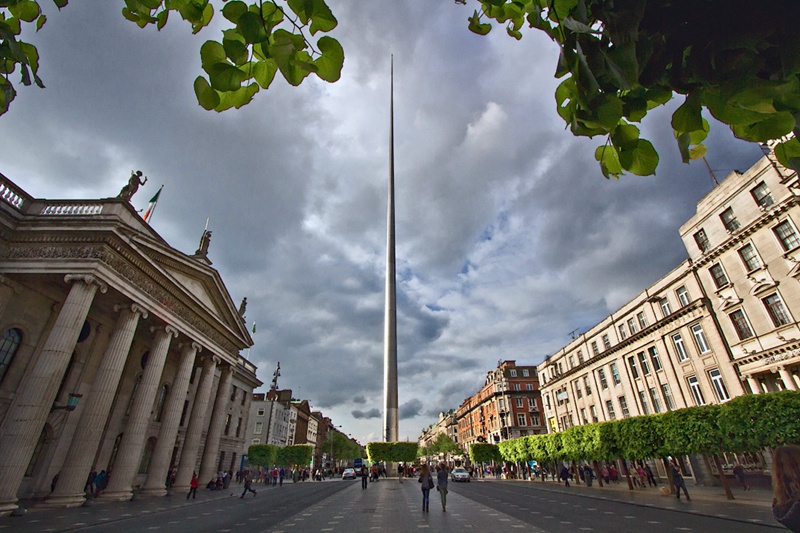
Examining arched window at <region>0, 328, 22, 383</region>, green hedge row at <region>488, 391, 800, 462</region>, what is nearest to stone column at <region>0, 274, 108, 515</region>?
arched window at <region>0, 328, 22, 383</region>

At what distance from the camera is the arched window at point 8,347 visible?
61.3 ft

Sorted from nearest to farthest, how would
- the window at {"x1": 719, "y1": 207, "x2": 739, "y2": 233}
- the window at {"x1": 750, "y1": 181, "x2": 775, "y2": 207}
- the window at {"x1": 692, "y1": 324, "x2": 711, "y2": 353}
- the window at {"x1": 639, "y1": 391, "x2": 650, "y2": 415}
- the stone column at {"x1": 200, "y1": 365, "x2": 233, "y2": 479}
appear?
the window at {"x1": 750, "y1": 181, "x2": 775, "y2": 207} → the window at {"x1": 719, "y1": 207, "x2": 739, "y2": 233} → the window at {"x1": 692, "y1": 324, "x2": 711, "y2": 353} → the stone column at {"x1": 200, "y1": 365, "x2": 233, "y2": 479} → the window at {"x1": 639, "y1": 391, "x2": 650, "y2": 415}

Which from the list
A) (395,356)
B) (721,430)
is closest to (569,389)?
(395,356)

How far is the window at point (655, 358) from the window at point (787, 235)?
15326 mm

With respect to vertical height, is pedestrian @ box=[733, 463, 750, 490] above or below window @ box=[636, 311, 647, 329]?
below

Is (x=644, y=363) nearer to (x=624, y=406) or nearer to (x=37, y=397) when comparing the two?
(x=624, y=406)

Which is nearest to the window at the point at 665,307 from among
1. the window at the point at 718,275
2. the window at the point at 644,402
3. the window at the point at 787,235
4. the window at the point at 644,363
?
the window at the point at 644,363

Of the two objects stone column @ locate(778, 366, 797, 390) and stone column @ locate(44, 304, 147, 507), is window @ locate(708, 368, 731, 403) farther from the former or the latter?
stone column @ locate(44, 304, 147, 507)

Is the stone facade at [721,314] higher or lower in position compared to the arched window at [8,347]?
higher

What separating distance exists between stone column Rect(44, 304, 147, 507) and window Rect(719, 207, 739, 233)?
42077mm

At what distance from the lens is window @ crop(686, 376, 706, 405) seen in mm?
30684

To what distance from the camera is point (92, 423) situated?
1878 centimetres

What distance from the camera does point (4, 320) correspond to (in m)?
18.7

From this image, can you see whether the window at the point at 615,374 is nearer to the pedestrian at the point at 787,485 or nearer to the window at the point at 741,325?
the window at the point at 741,325
